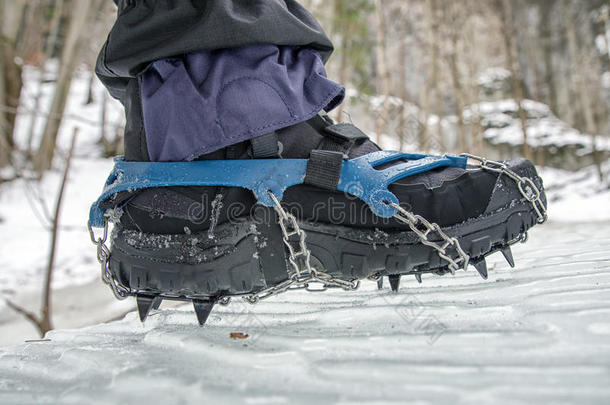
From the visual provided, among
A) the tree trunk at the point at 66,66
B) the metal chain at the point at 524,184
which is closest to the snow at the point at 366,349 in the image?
the metal chain at the point at 524,184

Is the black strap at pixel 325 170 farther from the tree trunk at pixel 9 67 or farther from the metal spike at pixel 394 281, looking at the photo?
the tree trunk at pixel 9 67

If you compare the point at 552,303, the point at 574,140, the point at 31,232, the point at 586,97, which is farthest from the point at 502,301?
the point at 586,97

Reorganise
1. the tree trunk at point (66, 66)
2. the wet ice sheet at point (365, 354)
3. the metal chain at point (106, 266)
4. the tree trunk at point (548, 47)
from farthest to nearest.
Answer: the tree trunk at point (548, 47) < the tree trunk at point (66, 66) < the metal chain at point (106, 266) < the wet ice sheet at point (365, 354)

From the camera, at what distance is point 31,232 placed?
408cm

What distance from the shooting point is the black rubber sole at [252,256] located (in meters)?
0.65

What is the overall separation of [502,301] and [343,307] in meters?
0.25

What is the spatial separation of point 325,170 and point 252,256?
0.51 ft

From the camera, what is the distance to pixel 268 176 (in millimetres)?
647

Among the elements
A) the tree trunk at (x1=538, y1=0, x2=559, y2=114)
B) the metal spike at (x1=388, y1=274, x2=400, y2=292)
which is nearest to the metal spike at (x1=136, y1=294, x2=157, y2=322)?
the metal spike at (x1=388, y1=274, x2=400, y2=292)

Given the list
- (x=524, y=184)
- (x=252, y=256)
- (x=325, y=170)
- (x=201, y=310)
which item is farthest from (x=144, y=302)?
(x=524, y=184)

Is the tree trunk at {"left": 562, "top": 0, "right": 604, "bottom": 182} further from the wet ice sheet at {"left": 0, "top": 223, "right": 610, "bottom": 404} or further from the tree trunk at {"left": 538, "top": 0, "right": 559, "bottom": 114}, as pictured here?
the wet ice sheet at {"left": 0, "top": 223, "right": 610, "bottom": 404}

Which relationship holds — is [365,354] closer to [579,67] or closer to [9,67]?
[9,67]

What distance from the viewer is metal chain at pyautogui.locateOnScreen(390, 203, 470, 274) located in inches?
25.2

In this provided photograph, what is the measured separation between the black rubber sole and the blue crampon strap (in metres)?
0.05
